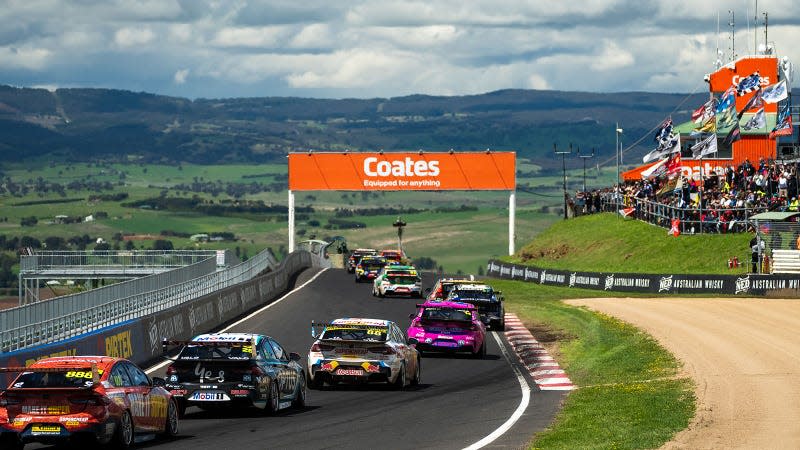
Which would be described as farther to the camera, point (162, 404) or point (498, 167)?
point (498, 167)

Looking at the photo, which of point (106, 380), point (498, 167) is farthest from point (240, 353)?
point (498, 167)

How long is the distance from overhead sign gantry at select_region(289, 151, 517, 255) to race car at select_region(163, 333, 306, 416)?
267 feet

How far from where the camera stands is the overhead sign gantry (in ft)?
Result: 348

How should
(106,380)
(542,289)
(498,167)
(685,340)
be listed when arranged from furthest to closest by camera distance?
(498,167), (542,289), (685,340), (106,380)

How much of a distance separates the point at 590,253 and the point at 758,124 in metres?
13.2

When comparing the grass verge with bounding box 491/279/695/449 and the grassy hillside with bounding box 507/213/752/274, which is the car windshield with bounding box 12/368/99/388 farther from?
the grassy hillside with bounding box 507/213/752/274

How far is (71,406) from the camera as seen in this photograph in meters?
18.4

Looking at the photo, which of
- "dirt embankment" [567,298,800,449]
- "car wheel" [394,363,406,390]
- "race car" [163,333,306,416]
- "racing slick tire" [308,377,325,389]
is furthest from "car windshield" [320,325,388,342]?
"dirt embankment" [567,298,800,449]

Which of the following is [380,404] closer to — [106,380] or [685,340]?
[106,380]

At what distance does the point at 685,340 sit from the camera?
37344 millimetres

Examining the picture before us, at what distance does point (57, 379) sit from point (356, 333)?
10606 mm

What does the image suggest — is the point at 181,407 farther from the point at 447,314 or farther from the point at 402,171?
the point at 402,171

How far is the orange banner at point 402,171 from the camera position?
106m

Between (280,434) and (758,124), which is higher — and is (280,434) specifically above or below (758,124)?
below
